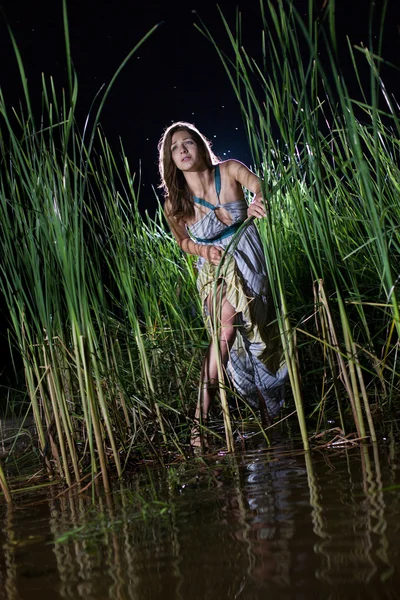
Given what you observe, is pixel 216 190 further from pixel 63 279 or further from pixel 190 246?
pixel 63 279

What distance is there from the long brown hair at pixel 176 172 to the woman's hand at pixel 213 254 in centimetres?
31

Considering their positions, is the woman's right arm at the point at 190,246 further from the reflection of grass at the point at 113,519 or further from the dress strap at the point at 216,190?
the reflection of grass at the point at 113,519

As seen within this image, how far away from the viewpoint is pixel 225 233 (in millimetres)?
2828

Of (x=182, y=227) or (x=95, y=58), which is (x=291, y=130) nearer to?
(x=182, y=227)

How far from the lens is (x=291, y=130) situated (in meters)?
1.57

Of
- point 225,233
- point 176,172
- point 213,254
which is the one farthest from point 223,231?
point 176,172

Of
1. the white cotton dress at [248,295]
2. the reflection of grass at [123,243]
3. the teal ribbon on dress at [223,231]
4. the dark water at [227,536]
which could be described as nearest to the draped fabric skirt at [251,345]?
the white cotton dress at [248,295]

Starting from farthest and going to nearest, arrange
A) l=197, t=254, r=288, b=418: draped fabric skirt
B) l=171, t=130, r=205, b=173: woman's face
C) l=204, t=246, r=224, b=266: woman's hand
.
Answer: l=171, t=130, r=205, b=173: woman's face
l=197, t=254, r=288, b=418: draped fabric skirt
l=204, t=246, r=224, b=266: woman's hand

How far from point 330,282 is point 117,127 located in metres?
3.12

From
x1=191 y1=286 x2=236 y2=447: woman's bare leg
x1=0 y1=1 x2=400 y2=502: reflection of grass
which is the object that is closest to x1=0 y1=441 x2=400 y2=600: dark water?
x1=0 y1=1 x2=400 y2=502: reflection of grass

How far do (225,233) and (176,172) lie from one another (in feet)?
1.19

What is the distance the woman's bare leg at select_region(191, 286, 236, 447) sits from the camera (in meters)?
2.14

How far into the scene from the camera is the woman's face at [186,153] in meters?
2.85

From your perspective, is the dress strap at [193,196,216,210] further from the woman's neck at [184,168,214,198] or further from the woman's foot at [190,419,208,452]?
the woman's foot at [190,419,208,452]
